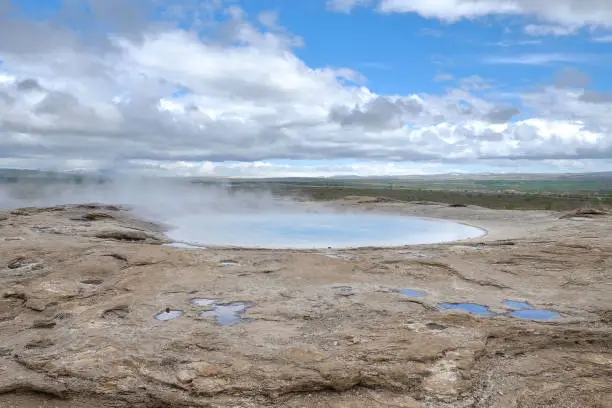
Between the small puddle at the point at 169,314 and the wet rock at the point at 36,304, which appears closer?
the small puddle at the point at 169,314

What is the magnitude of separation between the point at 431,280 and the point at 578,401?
3809 mm

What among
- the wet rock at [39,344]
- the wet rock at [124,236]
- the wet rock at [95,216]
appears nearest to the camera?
the wet rock at [39,344]

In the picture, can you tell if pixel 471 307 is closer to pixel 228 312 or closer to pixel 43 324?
pixel 228 312

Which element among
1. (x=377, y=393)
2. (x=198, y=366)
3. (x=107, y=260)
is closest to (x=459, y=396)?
(x=377, y=393)

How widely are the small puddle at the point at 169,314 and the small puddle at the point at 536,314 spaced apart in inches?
164

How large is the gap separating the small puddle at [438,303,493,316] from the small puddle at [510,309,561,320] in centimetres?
32

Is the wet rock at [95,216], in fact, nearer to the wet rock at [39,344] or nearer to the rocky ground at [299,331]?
the rocky ground at [299,331]

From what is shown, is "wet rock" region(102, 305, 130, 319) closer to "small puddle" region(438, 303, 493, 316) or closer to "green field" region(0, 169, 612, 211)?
"small puddle" region(438, 303, 493, 316)

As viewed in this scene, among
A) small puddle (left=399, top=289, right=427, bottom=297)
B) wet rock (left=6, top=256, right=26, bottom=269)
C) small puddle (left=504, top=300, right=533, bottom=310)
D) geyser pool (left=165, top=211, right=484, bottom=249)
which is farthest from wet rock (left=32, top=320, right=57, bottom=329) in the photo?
geyser pool (left=165, top=211, right=484, bottom=249)

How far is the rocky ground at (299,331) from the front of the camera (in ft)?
15.8

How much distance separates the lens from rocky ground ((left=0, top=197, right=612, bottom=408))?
482 centimetres

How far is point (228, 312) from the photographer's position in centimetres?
670

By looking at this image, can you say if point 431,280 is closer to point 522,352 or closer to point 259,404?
point 522,352

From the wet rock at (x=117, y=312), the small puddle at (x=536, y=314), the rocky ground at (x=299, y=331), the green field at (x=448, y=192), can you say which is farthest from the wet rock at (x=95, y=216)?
the green field at (x=448, y=192)
